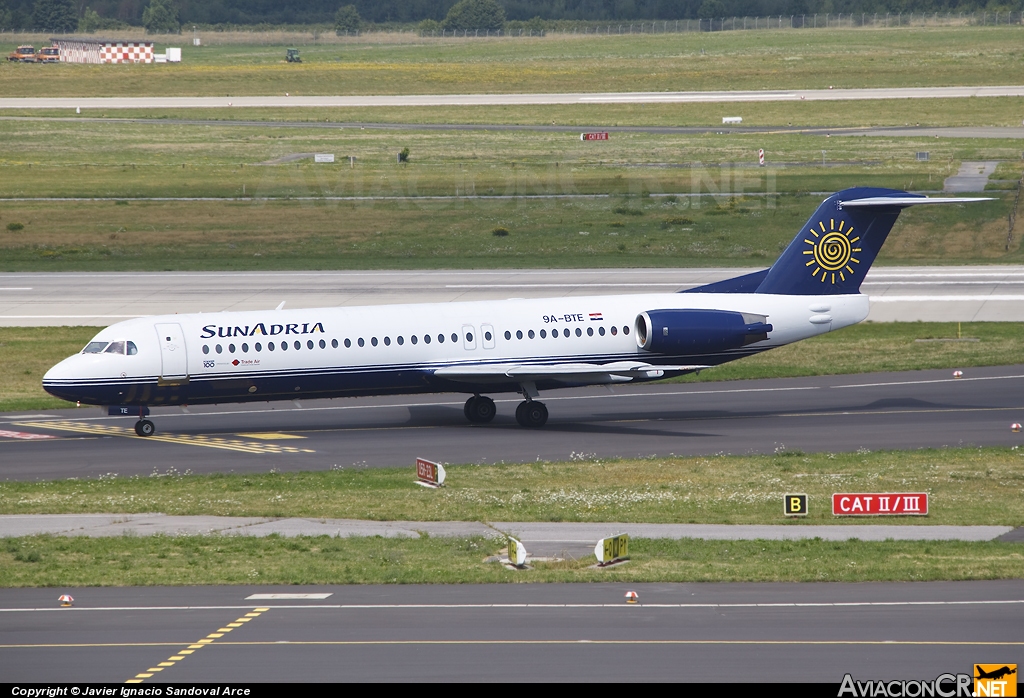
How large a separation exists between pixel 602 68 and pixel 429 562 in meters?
136

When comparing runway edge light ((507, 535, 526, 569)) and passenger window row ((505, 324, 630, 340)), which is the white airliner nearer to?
passenger window row ((505, 324, 630, 340))

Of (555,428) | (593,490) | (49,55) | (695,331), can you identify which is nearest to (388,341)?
(555,428)

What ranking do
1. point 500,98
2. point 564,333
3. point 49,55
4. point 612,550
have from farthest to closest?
1. point 49,55
2. point 500,98
3. point 564,333
4. point 612,550

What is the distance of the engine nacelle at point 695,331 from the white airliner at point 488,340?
3 cm

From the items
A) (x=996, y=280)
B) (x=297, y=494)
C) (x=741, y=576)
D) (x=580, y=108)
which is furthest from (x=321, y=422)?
(x=580, y=108)

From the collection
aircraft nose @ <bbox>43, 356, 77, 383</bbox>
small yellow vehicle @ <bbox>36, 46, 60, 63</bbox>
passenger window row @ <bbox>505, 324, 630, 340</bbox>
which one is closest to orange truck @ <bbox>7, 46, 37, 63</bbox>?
small yellow vehicle @ <bbox>36, 46, 60, 63</bbox>

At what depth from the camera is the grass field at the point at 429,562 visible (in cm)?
2084

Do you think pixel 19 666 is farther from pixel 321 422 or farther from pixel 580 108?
pixel 580 108

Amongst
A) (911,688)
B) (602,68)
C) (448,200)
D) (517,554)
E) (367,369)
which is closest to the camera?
(911,688)

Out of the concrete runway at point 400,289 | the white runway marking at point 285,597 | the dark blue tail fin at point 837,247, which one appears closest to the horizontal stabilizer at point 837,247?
the dark blue tail fin at point 837,247

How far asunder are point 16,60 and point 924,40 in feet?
376

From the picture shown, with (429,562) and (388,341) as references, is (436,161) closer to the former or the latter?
(388,341)

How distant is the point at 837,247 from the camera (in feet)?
120

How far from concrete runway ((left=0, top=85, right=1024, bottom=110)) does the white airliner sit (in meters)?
91.2
